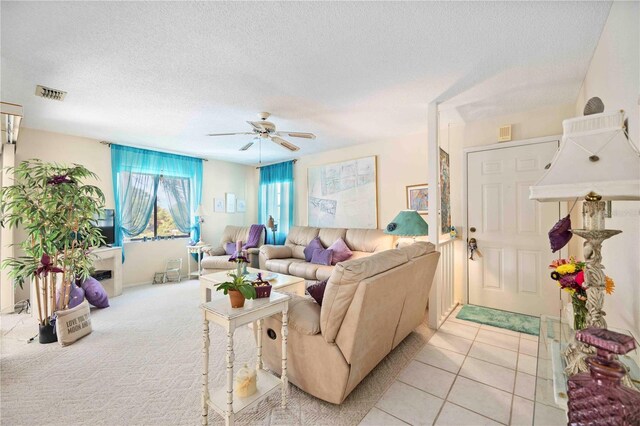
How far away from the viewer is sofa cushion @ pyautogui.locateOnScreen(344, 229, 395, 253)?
4.06 meters

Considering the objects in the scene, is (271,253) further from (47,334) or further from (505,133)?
(505,133)

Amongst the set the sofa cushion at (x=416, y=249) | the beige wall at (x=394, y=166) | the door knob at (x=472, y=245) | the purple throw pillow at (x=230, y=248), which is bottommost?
the purple throw pillow at (x=230, y=248)

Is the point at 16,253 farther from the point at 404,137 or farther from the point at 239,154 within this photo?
the point at 404,137

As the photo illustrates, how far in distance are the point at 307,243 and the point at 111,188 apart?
334cm

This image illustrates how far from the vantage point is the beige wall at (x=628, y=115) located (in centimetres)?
131

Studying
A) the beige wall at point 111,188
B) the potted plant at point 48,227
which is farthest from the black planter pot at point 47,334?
the beige wall at point 111,188

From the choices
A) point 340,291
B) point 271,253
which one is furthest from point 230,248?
point 340,291

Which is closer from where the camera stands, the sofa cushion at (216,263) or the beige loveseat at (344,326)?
the beige loveseat at (344,326)

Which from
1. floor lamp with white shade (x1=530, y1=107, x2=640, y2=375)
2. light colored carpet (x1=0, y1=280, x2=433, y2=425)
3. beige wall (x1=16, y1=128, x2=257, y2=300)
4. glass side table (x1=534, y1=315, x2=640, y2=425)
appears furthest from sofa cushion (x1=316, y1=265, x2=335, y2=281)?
beige wall (x1=16, y1=128, x2=257, y2=300)

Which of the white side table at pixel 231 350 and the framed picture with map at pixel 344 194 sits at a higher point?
the framed picture with map at pixel 344 194

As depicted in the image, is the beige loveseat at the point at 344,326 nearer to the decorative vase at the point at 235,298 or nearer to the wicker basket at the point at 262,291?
the wicker basket at the point at 262,291

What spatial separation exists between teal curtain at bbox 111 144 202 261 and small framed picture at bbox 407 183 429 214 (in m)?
4.03

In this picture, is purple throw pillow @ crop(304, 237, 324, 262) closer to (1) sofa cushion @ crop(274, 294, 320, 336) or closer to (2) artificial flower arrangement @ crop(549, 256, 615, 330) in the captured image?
(1) sofa cushion @ crop(274, 294, 320, 336)

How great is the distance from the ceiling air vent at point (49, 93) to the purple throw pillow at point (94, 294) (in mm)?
2243
